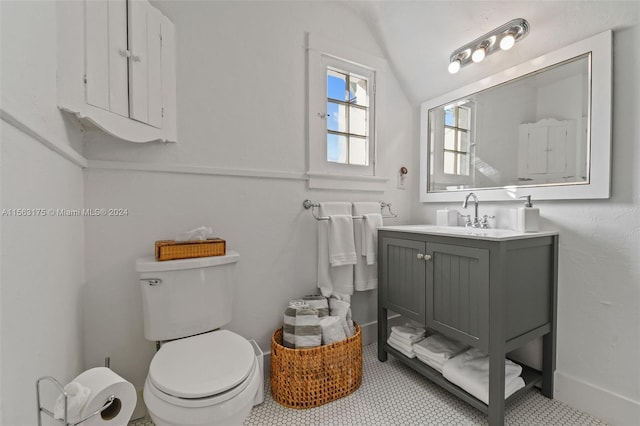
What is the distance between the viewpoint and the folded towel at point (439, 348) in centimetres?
155

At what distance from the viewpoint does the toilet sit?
91cm

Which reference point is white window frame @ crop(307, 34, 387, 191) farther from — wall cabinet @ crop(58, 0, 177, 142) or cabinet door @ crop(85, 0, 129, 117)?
cabinet door @ crop(85, 0, 129, 117)

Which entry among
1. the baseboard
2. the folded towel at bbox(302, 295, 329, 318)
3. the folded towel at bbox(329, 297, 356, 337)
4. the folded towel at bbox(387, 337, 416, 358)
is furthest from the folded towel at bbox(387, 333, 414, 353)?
the baseboard

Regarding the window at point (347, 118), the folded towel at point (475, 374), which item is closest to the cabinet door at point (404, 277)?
the folded towel at point (475, 374)

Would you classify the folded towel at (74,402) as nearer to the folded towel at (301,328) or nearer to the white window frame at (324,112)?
the folded towel at (301,328)

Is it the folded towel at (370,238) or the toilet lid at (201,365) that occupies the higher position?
the folded towel at (370,238)

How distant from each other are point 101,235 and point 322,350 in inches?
47.3

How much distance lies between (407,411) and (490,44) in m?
2.02

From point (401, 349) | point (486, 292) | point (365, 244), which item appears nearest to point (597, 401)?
point (486, 292)

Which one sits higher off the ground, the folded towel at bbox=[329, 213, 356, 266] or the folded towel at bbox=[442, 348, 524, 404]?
the folded towel at bbox=[329, 213, 356, 266]

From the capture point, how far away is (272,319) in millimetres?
1720

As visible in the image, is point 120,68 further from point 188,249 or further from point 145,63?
point 188,249

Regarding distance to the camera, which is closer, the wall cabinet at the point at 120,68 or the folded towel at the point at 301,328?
the wall cabinet at the point at 120,68

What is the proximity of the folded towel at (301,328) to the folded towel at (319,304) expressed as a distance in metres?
0.06
